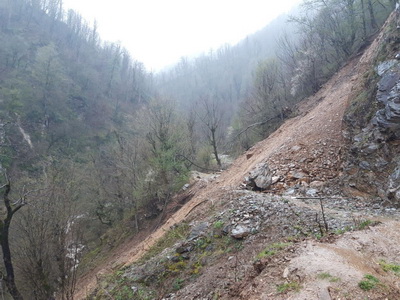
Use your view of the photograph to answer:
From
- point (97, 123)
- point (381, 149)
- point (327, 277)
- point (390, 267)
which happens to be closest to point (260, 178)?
point (381, 149)

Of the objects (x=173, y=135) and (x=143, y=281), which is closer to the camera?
(x=143, y=281)

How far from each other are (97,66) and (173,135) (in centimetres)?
5797

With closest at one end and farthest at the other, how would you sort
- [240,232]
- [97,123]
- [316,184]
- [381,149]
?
[240,232], [381,149], [316,184], [97,123]

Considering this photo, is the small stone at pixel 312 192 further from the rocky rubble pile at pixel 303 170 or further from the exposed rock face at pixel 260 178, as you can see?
the exposed rock face at pixel 260 178

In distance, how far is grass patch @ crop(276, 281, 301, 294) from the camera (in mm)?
4068

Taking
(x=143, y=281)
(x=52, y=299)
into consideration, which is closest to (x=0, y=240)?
(x=52, y=299)

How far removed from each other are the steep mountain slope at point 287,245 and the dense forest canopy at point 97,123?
2966 millimetres

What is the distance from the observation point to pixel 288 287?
4.14 metres

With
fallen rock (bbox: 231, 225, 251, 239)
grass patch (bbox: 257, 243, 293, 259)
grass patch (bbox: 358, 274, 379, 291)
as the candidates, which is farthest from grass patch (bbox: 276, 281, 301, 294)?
fallen rock (bbox: 231, 225, 251, 239)

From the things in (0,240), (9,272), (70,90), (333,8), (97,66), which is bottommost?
(9,272)

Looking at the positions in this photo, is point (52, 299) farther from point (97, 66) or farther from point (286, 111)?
point (97, 66)

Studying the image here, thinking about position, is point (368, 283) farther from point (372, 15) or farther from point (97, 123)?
point (97, 123)

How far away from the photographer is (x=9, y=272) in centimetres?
848

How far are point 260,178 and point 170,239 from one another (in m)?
4.41
